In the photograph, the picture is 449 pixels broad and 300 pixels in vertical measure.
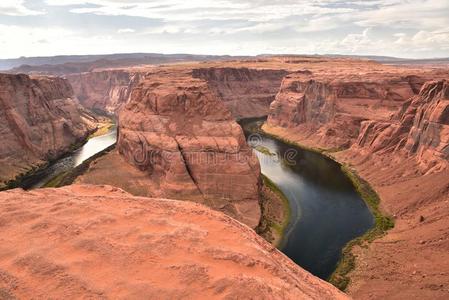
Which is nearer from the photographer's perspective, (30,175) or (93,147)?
(30,175)

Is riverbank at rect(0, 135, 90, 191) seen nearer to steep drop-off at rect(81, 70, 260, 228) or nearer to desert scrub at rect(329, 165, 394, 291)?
steep drop-off at rect(81, 70, 260, 228)

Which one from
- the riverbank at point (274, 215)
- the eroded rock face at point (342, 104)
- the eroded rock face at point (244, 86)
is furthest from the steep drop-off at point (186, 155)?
the eroded rock face at point (244, 86)

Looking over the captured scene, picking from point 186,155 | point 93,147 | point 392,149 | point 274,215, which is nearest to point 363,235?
point 274,215

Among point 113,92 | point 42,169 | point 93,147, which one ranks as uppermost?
point 113,92

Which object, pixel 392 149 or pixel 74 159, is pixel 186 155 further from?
pixel 74 159

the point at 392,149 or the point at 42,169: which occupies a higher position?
the point at 392,149

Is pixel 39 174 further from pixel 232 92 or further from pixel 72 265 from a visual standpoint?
pixel 232 92

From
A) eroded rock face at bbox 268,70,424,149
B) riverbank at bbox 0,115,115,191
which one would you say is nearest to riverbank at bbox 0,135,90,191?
riverbank at bbox 0,115,115,191
